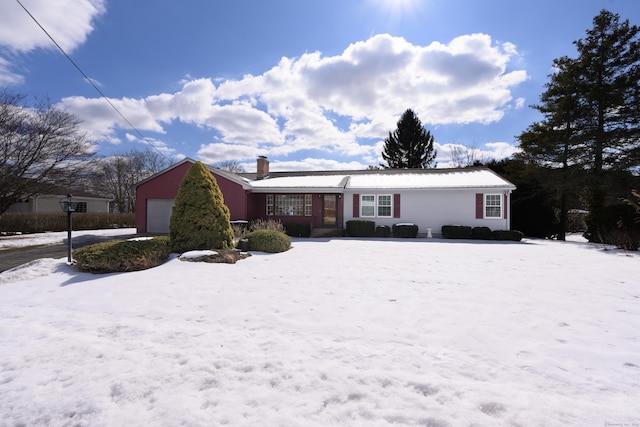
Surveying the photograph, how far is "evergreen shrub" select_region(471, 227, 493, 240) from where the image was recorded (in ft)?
49.9

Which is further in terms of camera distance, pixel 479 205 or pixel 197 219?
pixel 479 205

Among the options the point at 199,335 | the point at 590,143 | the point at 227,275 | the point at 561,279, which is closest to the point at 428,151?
the point at 590,143

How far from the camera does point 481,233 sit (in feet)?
50.1

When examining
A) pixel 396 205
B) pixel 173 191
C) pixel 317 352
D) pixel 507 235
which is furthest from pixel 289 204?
pixel 317 352

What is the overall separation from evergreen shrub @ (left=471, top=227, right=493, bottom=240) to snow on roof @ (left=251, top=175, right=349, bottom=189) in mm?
7559

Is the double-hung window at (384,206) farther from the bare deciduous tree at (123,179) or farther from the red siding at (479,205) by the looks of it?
the bare deciduous tree at (123,179)

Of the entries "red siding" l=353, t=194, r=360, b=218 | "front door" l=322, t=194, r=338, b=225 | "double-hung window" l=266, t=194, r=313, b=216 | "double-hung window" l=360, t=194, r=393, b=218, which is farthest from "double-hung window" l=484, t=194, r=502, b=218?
"double-hung window" l=266, t=194, r=313, b=216

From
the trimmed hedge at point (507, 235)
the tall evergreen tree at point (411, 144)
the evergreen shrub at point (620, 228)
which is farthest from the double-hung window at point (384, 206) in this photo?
the tall evergreen tree at point (411, 144)

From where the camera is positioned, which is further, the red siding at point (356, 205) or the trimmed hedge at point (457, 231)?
the red siding at point (356, 205)

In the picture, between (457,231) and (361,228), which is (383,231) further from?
(457,231)

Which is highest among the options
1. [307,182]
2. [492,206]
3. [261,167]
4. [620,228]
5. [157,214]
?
[261,167]

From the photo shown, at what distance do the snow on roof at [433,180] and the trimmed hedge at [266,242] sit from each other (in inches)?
326

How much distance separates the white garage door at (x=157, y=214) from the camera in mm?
18036

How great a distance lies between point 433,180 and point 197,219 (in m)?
14.2
